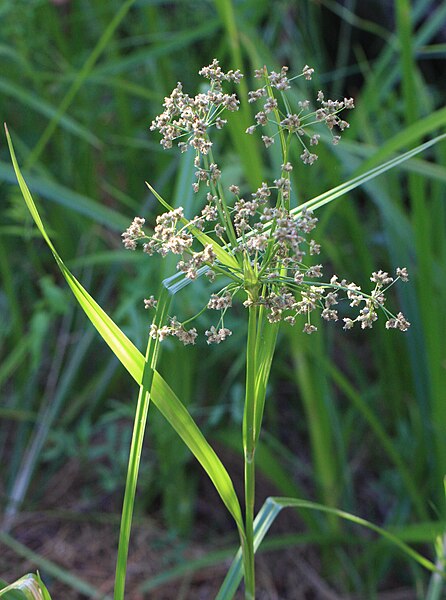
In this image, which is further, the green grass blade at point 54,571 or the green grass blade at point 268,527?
the green grass blade at point 54,571

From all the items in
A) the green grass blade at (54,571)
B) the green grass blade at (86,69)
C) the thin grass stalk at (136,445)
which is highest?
the green grass blade at (86,69)

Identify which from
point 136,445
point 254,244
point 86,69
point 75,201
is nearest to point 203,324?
point 75,201

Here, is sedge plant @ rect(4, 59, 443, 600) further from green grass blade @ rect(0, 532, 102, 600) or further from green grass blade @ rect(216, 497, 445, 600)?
green grass blade @ rect(0, 532, 102, 600)

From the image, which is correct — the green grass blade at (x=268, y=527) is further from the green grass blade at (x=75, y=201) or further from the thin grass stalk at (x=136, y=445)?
the green grass blade at (x=75, y=201)

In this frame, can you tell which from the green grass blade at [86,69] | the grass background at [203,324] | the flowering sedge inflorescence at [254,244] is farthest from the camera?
the grass background at [203,324]

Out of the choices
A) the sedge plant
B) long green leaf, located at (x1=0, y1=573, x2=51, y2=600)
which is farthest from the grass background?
long green leaf, located at (x1=0, y1=573, x2=51, y2=600)

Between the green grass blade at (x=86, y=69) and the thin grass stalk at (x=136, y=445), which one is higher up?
the green grass blade at (x=86, y=69)

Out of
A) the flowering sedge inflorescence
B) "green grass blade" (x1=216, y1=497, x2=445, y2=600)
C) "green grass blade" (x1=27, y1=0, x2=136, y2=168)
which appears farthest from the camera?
"green grass blade" (x1=27, y1=0, x2=136, y2=168)

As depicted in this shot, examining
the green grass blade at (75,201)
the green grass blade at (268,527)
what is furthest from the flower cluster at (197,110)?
the green grass blade at (75,201)
